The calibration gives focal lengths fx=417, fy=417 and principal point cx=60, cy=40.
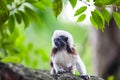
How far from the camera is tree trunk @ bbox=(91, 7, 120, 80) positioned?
16.3ft

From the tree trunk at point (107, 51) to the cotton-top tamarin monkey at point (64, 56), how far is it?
246 cm

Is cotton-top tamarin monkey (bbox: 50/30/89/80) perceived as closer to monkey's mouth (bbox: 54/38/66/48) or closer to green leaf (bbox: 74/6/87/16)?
monkey's mouth (bbox: 54/38/66/48)

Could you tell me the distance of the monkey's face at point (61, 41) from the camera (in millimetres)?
2445

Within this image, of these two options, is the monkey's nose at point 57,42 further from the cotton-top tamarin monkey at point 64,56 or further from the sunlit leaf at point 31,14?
the sunlit leaf at point 31,14

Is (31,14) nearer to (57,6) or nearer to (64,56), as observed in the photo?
(64,56)

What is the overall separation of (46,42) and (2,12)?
591 cm

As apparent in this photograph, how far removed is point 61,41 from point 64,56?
108 millimetres

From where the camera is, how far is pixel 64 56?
8.00 feet

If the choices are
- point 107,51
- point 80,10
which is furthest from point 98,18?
point 107,51

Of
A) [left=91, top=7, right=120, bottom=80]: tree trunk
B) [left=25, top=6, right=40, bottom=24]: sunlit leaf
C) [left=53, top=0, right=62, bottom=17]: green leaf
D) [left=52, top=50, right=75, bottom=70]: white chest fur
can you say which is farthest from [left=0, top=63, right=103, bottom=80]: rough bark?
[left=91, top=7, right=120, bottom=80]: tree trunk

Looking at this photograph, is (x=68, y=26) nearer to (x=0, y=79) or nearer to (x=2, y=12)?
(x=2, y=12)

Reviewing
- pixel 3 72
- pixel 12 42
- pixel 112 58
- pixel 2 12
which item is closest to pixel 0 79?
pixel 3 72

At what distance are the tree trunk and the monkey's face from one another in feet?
8.10

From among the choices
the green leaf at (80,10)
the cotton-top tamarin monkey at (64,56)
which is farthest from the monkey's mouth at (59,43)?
the green leaf at (80,10)
